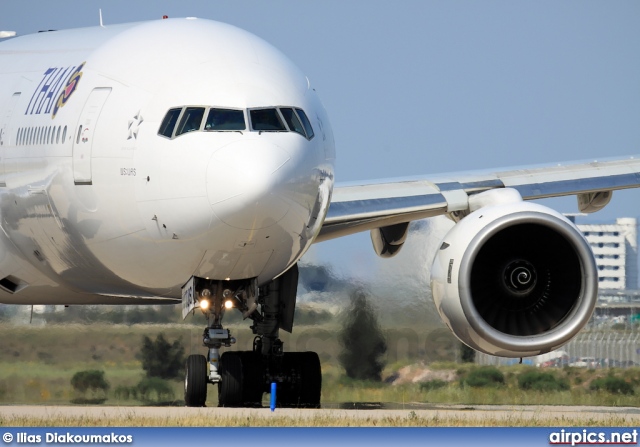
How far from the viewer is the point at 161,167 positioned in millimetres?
15992

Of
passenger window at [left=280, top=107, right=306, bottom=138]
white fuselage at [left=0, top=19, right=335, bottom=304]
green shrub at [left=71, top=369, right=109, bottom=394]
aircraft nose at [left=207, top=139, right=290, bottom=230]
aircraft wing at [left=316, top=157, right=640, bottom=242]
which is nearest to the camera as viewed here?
aircraft nose at [left=207, top=139, right=290, bottom=230]

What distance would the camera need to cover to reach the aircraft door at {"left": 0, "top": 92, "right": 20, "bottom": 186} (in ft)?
63.0

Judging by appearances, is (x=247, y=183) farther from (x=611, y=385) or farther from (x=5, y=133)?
(x=611, y=385)

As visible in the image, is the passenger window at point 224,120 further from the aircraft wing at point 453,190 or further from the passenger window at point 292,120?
the aircraft wing at point 453,190

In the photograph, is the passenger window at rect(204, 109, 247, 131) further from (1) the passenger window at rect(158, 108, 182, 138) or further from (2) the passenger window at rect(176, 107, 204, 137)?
(1) the passenger window at rect(158, 108, 182, 138)

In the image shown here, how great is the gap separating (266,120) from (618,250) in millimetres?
17749

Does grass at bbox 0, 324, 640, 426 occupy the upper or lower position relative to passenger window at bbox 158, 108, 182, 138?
lower

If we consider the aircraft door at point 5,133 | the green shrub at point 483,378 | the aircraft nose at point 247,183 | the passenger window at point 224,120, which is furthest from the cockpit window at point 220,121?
the green shrub at point 483,378

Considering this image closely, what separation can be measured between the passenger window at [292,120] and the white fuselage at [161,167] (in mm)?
87

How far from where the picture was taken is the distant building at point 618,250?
30922 millimetres

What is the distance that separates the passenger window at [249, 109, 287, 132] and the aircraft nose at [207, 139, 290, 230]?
299mm

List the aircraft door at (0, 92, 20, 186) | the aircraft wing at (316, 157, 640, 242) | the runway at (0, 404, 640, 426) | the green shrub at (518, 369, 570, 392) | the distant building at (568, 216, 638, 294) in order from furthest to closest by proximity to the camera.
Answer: the distant building at (568, 216, 638, 294) → the green shrub at (518, 369, 570, 392) → the aircraft wing at (316, 157, 640, 242) → the aircraft door at (0, 92, 20, 186) → the runway at (0, 404, 640, 426)

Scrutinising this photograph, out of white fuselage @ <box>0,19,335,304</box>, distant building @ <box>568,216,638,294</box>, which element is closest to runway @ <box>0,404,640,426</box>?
white fuselage @ <box>0,19,335,304</box>

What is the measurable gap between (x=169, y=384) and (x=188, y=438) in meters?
11.1
